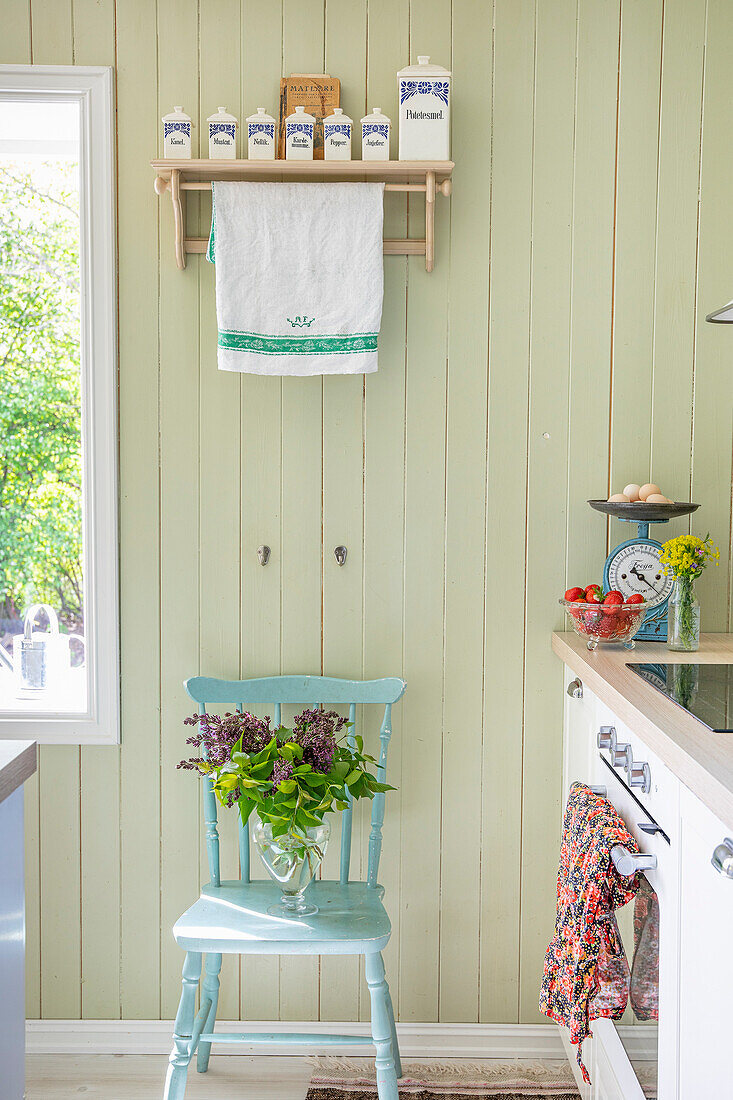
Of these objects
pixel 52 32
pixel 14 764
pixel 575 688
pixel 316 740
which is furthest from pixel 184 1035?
pixel 52 32

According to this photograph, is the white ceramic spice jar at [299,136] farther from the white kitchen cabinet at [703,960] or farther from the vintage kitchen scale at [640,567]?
the white kitchen cabinet at [703,960]

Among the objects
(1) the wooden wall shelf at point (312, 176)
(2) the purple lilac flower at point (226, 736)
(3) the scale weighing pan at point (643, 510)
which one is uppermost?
(1) the wooden wall shelf at point (312, 176)

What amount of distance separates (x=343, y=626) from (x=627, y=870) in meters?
0.96

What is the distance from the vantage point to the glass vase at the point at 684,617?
6.00 feet

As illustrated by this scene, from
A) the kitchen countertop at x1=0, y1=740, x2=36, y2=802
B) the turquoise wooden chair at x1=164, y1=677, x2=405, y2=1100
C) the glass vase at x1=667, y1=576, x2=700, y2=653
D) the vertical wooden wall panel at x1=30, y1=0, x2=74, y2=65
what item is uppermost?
the vertical wooden wall panel at x1=30, y1=0, x2=74, y2=65

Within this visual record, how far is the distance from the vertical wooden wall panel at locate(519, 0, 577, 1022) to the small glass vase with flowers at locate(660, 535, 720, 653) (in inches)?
12.0

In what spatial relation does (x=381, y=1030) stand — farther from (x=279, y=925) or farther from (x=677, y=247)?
(x=677, y=247)

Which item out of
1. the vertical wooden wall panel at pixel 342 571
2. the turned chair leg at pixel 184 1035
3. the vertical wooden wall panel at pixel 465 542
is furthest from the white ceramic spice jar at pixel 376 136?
the turned chair leg at pixel 184 1035

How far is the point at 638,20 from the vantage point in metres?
2.02

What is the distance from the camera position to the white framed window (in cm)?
211

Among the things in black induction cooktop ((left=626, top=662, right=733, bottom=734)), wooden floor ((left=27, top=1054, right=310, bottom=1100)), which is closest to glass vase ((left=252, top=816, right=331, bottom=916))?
wooden floor ((left=27, top=1054, right=310, bottom=1100))

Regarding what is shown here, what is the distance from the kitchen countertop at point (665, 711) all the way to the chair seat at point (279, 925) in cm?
63

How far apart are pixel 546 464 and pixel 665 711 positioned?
2.83 ft

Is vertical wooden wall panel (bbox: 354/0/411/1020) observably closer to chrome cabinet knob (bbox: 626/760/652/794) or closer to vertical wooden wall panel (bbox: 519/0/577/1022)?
vertical wooden wall panel (bbox: 519/0/577/1022)
